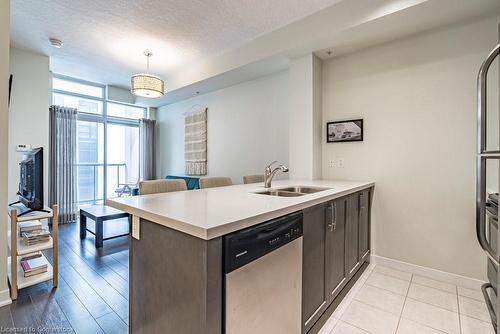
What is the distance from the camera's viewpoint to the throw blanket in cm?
488

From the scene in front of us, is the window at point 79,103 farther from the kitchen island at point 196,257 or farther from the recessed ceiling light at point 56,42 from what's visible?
the kitchen island at point 196,257

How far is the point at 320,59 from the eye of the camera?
308 centimetres

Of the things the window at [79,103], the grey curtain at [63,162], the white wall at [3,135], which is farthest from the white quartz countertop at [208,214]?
the window at [79,103]

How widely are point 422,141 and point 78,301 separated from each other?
11.5 feet

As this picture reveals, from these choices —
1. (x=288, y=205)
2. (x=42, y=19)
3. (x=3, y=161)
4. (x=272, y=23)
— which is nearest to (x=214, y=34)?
(x=272, y=23)

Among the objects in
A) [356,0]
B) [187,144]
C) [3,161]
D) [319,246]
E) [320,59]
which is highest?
[356,0]

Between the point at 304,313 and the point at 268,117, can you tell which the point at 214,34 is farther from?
the point at 304,313

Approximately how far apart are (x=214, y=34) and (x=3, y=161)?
2593mm

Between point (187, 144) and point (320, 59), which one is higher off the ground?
point (320, 59)

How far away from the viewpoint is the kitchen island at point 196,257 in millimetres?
877

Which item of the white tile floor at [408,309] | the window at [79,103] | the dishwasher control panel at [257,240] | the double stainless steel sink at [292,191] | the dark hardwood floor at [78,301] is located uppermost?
the window at [79,103]

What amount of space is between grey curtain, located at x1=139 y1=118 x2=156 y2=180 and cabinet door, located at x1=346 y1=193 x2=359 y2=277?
203 inches

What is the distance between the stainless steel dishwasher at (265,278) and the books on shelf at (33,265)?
2197 millimetres

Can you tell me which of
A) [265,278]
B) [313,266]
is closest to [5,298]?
[265,278]
